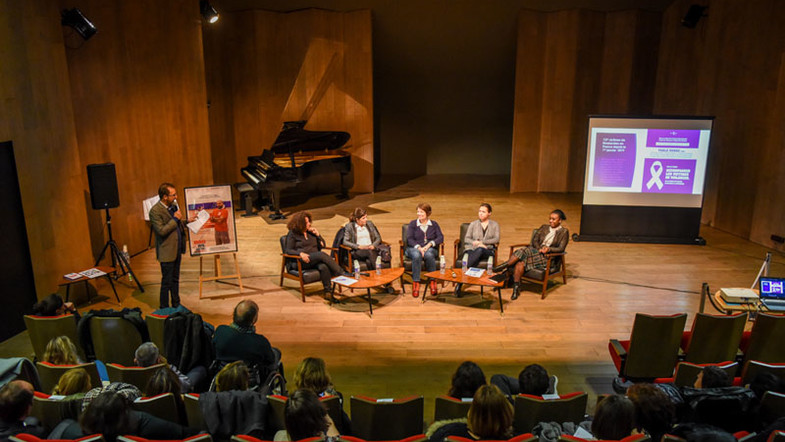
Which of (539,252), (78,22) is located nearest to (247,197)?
(78,22)

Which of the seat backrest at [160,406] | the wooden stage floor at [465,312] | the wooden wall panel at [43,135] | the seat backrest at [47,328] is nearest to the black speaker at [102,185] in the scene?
the wooden wall panel at [43,135]

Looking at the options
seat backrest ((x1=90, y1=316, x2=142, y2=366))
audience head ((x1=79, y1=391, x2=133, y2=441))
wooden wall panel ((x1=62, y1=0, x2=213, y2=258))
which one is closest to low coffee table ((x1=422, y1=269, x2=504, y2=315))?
seat backrest ((x1=90, y1=316, x2=142, y2=366))

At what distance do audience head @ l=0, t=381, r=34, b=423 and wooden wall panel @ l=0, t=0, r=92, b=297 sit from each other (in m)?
3.67

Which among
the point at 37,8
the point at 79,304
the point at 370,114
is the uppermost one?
the point at 37,8

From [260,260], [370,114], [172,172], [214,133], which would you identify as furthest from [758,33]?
[214,133]

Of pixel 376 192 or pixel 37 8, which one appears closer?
pixel 37 8

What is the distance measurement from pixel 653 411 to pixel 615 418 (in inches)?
13.5

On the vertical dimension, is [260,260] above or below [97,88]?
below

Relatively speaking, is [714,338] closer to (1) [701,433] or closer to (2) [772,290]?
(2) [772,290]

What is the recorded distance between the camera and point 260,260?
8.97 meters

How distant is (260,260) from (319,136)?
4568mm

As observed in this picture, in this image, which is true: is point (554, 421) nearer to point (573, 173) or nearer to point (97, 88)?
point (97, 88)

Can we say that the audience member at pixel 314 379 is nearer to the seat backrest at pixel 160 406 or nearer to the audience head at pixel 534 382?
the seat backrest at pixel 160 406

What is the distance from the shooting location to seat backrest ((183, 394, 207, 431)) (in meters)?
3.54
